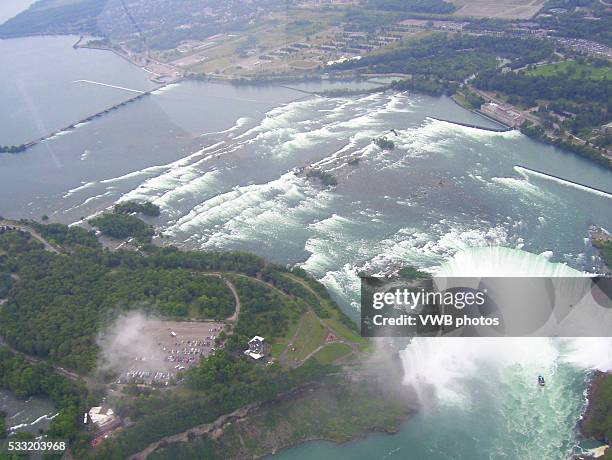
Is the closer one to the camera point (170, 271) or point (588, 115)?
point (170, 271)

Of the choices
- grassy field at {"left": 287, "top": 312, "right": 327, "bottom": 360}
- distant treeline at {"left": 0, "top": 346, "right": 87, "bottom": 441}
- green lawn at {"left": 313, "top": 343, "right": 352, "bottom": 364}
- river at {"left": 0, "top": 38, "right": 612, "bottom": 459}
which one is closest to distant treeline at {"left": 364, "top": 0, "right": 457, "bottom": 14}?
river at {"left": 0, "top": 38, "right": 612, "bottom": 459}

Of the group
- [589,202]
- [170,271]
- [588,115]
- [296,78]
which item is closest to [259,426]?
[170,271]

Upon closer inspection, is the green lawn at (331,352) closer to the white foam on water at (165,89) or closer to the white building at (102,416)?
the white building at (102,416)

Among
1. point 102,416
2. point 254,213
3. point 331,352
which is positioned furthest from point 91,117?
point 331,352

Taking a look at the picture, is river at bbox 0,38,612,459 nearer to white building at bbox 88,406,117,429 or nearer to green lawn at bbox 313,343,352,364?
green lawn at bbox 313,343,352,364

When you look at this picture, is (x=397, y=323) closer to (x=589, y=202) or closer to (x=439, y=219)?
(x=439, y=219)

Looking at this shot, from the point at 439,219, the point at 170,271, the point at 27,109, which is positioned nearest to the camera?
the point at 170,271
